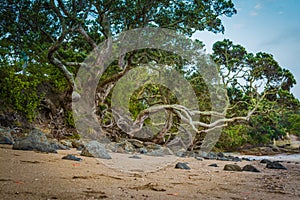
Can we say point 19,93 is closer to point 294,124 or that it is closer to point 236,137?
point 236,137

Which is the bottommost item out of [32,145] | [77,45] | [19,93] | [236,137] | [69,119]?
[236,137]

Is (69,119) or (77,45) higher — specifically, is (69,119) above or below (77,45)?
below

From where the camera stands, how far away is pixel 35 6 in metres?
8.48

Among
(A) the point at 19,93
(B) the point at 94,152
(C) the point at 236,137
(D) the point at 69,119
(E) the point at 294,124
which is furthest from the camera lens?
(E) the point at 294,124

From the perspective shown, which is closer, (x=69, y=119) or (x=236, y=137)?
(x=69, y=119)

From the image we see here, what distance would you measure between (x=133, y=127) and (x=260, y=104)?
8288 millimetres

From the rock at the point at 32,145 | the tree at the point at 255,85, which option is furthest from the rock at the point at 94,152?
the tree at the point at 255,85

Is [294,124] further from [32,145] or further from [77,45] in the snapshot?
[32,145]

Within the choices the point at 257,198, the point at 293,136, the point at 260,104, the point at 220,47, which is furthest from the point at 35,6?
the point at 293,136

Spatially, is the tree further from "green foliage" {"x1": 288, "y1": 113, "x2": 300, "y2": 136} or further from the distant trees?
"green foliage" {"x1": 288, "y1": 113, "x2": 300, "y2": 136}

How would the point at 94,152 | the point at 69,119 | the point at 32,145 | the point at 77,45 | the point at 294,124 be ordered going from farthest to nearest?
1. the point at 294,124
2. the point at 77,45
3. the point at 69,119
4. the point at 94,152
5. the point at 32,145

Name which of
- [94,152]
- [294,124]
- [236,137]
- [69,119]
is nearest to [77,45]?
[69,119]

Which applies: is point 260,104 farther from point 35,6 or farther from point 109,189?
point 109,189

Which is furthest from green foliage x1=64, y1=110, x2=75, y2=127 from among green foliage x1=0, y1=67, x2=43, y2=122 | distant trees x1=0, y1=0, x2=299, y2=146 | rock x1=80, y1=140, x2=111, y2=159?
rock x1=80, y1=140, x2=111, y2=159
